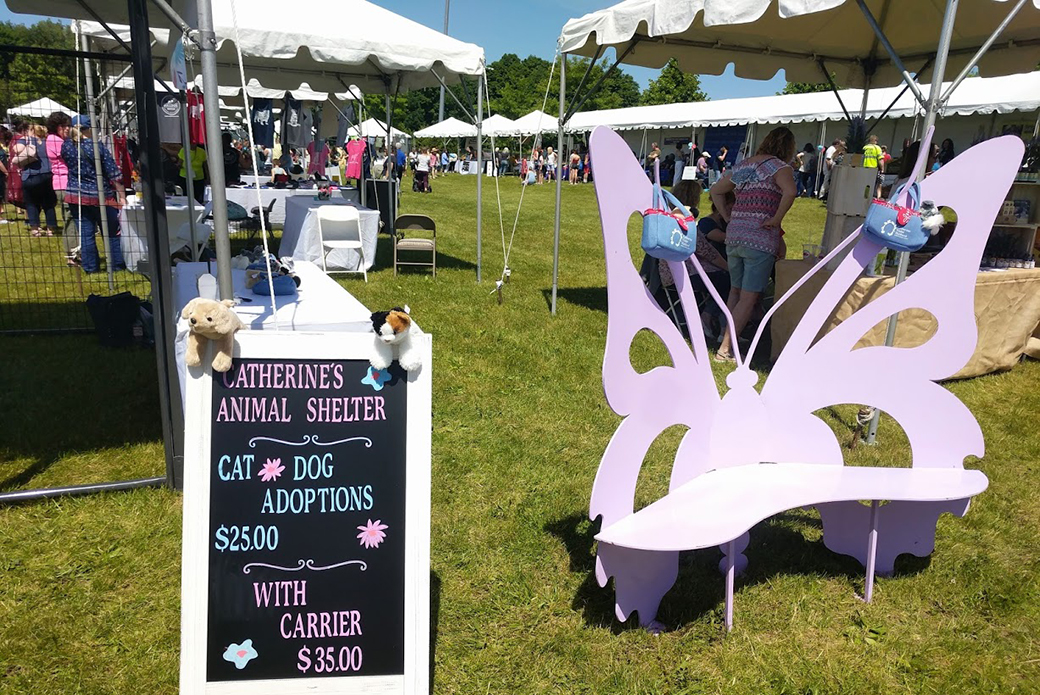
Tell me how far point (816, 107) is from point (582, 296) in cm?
1431

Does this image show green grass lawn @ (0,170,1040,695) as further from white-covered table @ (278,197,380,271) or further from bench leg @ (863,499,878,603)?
white-covered table @ (278,197,380,271)

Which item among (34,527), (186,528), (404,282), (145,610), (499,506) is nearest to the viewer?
(186,528)

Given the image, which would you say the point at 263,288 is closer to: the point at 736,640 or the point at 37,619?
the point at 37,619

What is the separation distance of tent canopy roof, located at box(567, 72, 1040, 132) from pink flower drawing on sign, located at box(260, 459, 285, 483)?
1152cm

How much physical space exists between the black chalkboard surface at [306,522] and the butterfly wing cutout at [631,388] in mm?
723

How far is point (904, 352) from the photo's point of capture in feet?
8.57

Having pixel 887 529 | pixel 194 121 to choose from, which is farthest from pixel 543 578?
pixel 194 121

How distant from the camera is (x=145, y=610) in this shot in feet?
8.25

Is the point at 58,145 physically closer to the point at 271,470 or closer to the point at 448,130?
the point at 271,470

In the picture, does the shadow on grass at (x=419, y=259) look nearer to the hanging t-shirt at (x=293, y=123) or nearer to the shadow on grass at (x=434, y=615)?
the hanging t-shirt at (x=293, y=123)

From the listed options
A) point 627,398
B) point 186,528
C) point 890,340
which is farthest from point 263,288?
point 890,340

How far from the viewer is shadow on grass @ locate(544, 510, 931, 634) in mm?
2605

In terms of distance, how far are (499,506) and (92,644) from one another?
1.66 m

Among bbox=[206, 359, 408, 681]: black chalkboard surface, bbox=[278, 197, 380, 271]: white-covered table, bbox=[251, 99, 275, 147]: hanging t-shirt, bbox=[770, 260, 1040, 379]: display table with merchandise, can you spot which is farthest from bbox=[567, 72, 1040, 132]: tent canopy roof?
bbox=[206, 359, 408, 681]: black chalkboard surface
